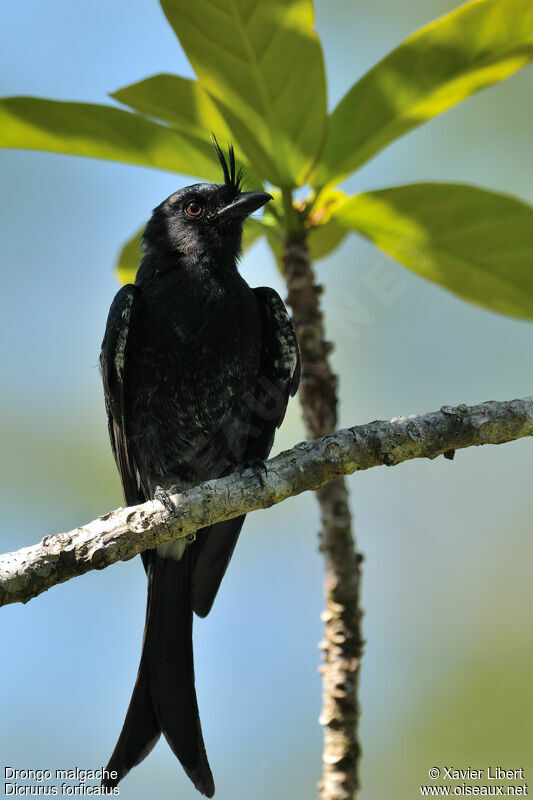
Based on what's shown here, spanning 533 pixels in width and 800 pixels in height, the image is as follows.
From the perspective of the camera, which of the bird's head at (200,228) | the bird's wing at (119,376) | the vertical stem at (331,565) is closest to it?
the vertical stem at (331,565)

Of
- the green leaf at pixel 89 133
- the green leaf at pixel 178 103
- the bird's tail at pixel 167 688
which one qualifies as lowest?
the bird's tail at pixel 167 688

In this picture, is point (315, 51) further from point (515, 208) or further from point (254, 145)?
point (515, 208)

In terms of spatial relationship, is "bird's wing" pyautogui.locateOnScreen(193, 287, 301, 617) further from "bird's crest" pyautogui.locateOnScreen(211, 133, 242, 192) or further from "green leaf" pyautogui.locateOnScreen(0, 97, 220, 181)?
"green leaf" pyautogui.locateOnScreen(0, 97, 220, 181)

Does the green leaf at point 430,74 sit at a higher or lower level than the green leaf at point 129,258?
lower

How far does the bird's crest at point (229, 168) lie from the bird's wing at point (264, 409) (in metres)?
0.54

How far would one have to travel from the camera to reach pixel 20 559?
2184 mm

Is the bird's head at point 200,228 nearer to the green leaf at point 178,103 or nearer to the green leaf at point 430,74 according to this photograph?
the green leaf at point 178,103

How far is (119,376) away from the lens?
3.50 m

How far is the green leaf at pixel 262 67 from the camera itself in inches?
124

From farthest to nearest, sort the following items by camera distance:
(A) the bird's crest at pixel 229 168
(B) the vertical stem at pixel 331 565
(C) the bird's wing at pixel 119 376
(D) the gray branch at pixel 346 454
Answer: (A) the bird's crest at pixel 229 168 < (C) the bird's wing at pixel 119 376 < (B) the vertical stem at pixel 331 565 < (D) the gray branch at pixel 346 454

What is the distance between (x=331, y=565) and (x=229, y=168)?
2.02m

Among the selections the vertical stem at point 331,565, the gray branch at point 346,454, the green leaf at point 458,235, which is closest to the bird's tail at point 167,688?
the vertical stem at point 331,565

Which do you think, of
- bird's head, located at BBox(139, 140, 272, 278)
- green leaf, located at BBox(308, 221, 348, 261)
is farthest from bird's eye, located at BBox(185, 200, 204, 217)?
green leaf, located at BBox(308, 221, 348, 261)

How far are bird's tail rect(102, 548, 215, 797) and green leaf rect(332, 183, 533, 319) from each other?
1741 mm
